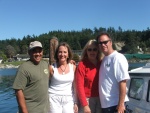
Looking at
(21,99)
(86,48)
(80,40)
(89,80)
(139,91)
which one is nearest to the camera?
(21,99)

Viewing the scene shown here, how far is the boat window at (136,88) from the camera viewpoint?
5.69 m

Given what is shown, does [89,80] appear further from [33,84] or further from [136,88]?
[136,88]

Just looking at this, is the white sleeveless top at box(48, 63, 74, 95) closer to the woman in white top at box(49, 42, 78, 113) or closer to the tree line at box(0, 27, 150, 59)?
the woman in white top at box(49, 42, 78, 113)

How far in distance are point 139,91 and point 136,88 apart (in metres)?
0.18

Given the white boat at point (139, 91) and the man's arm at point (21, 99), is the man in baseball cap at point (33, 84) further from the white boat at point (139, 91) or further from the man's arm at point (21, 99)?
the white boat at point (139, 91)

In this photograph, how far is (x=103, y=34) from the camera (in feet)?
15.1

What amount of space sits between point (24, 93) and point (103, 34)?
162 centimetres

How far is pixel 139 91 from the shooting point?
5.74m

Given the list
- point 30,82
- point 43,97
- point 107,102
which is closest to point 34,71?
point 30,82

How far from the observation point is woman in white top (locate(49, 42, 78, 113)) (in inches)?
190

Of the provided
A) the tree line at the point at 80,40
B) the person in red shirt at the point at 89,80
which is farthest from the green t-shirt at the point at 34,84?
the tree line at the point at 80,40

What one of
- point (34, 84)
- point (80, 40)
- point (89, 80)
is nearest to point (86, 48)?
point (89, 80)

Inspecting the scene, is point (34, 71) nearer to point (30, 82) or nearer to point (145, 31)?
point (30, 82)

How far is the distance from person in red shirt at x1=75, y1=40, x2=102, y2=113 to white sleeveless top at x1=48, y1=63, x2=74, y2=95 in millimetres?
170
